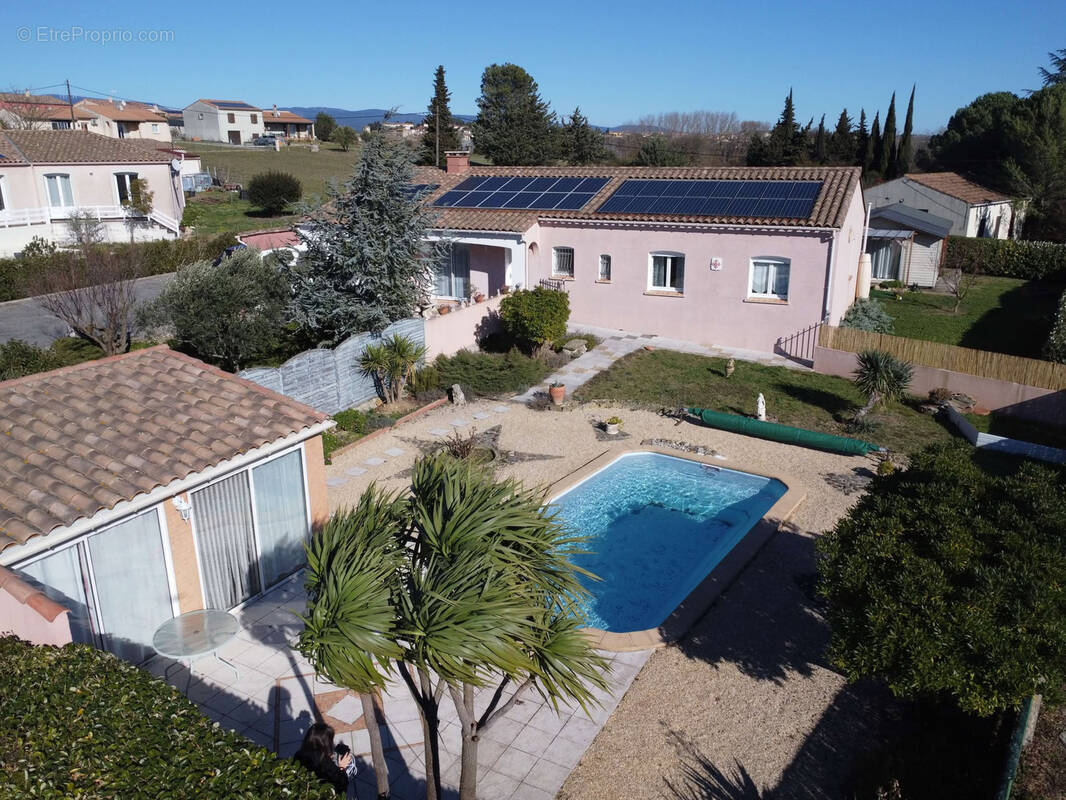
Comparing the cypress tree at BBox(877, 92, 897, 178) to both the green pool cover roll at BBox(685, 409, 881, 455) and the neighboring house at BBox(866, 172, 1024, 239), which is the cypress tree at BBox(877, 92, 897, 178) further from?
the green pool cover roll at BBox(685, 409, 881, 455)

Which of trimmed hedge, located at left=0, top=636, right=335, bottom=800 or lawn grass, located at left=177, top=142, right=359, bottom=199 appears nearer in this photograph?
trimmed hedge, located at left=0, top=636, right=335, bottom=800

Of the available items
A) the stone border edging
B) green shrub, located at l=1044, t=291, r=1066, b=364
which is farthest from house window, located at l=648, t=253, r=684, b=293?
green shrub, located at l=1044, t=291, r=1066, b=364

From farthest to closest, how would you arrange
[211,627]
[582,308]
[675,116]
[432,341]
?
[675,116], [582,308], [432,341], [211,627]

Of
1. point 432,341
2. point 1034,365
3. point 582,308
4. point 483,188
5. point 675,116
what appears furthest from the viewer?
point 675,116

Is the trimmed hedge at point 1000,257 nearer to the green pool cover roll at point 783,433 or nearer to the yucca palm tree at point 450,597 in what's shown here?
the green pool cover roll at point 783,433

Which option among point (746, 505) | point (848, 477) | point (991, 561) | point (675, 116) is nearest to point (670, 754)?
point (991, 561)

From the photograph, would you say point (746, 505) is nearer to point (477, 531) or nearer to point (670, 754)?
point (670, 754)

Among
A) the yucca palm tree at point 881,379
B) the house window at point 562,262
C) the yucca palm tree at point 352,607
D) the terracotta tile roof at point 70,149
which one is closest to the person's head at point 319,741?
the yucca palm tree at point 352,607
